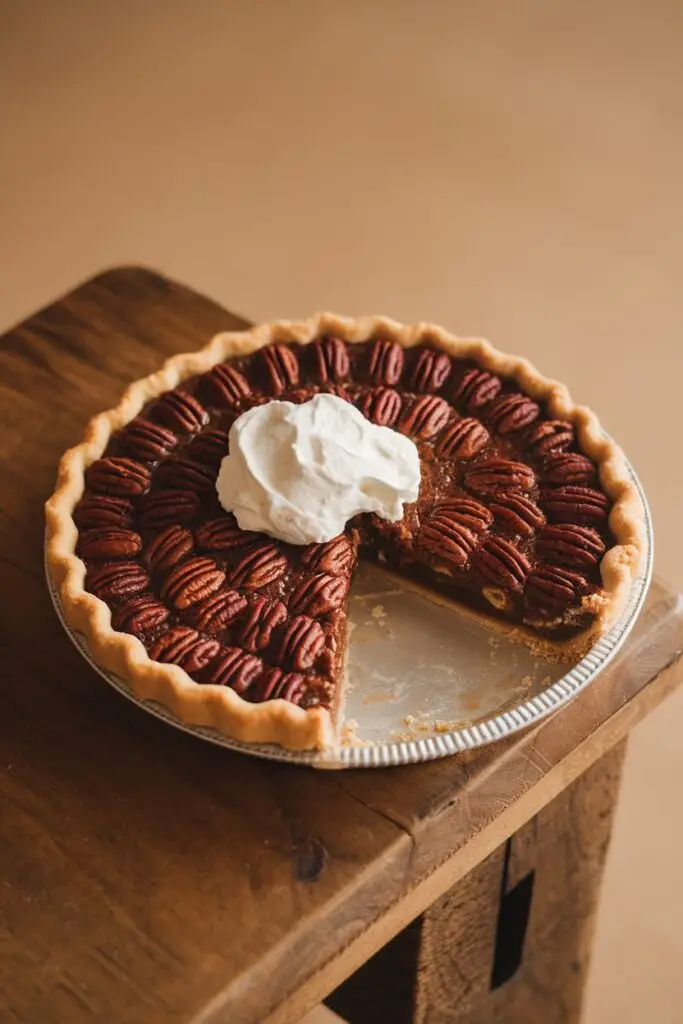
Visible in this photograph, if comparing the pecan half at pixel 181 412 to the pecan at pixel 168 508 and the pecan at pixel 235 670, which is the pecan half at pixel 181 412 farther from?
the pecan at pixel 235 670

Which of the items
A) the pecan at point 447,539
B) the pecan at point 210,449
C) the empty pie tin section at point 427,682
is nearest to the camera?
the empty pie tin section at point 427,682

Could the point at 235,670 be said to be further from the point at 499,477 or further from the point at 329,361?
the point at 329,361

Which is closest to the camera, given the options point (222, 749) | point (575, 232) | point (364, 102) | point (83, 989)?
point (83, 989)

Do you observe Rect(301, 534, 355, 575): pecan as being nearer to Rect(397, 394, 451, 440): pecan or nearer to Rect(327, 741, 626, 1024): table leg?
Rect(397, 394, 451, 440): pecan

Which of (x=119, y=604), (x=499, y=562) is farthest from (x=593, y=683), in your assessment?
(x=119, y=604)

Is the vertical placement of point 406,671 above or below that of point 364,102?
below

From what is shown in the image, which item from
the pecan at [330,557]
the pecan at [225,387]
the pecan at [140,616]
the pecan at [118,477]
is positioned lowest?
the pecan at [140,616]

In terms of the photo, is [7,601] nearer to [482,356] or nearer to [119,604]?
[119,604]

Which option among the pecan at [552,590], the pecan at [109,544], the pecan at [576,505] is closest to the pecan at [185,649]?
the pecan at [109,544]
